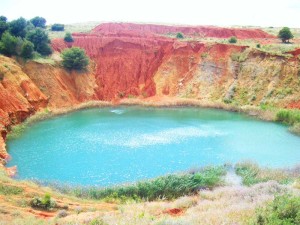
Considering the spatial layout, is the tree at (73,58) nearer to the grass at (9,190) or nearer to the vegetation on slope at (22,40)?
the vegetation on slope at (22,40)

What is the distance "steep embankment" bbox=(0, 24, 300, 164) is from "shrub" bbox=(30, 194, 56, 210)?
16634 mm

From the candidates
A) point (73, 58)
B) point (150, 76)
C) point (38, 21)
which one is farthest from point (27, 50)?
point (38, 21)

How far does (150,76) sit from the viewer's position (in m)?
46.2

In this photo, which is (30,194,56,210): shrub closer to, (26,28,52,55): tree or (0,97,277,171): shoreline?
(0,97,277,171): shoreline

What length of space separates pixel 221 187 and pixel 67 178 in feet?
28.7

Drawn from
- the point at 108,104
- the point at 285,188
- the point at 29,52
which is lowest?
the point at 108,104

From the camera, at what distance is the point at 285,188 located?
13.7 metres

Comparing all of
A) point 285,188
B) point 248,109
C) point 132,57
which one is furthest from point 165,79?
point 285,188

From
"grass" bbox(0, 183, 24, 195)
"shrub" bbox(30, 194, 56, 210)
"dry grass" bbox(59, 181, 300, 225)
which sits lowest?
"grass" bbox(0, 183, 24, 195)

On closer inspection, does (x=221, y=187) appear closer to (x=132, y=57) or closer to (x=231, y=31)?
(x=132, y=57)

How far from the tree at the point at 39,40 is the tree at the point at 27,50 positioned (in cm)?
293

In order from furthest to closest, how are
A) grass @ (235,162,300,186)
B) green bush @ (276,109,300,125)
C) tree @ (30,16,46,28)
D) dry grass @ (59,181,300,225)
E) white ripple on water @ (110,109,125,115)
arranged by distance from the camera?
1. tree @ (30,16,46,28)
2. white ripple on water @ (110,109,125,115)
3. green bush @ (276,109,300,125)
4. grass @ (235,162,300,186)
5. dry grass @ (59,181,300,225)

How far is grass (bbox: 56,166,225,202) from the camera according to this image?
16625mm

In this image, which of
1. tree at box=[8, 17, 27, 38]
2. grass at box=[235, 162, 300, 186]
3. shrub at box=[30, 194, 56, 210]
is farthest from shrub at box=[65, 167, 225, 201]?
tree at box=[8, 17, 27, 38]
